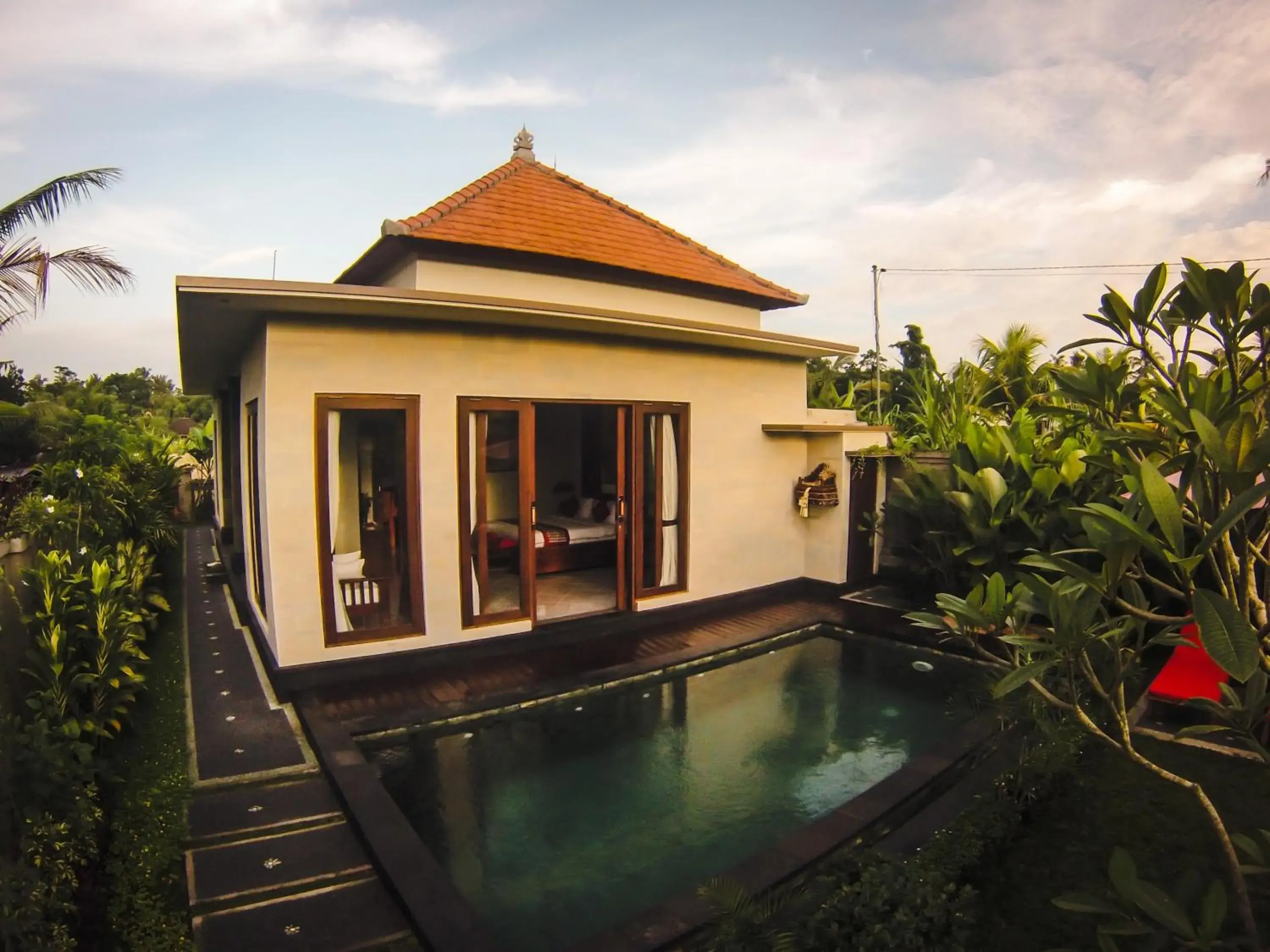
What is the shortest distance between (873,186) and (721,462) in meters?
4.93

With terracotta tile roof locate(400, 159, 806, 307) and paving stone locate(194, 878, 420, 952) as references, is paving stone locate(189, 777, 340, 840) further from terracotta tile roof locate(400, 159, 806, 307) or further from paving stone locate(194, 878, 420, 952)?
terracotta tile roof locate(400, 159, 806, 307)

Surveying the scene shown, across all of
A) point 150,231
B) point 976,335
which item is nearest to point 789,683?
point 150,231

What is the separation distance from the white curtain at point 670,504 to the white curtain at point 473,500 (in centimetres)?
205

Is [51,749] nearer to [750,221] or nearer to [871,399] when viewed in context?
[750,221]

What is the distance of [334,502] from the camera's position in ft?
18.1

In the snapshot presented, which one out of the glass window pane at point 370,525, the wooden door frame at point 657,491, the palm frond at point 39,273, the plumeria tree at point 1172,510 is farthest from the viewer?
the palm frond at point 39,273

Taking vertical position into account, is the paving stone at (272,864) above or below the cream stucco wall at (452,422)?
below

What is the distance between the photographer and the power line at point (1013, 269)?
16.1m

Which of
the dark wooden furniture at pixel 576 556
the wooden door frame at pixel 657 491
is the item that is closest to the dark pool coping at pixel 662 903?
the wooden door frame at pixel 657 491

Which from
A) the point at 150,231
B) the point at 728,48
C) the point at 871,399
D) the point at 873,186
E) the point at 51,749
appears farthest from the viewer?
the point at 871,399

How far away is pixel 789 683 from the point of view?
5867 millimetres

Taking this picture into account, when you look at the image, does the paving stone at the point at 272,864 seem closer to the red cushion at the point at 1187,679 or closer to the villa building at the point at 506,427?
the villa building at the point at 506,427

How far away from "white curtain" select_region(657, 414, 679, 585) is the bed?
1.28 meters

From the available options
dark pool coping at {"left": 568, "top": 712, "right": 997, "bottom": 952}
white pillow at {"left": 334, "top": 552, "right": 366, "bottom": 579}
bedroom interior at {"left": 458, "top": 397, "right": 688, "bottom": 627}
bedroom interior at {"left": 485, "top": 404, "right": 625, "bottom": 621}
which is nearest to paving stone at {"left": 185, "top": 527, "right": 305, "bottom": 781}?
white pillow at {"left": 334, "top": 552, "right": 366, "bottom": 579}
